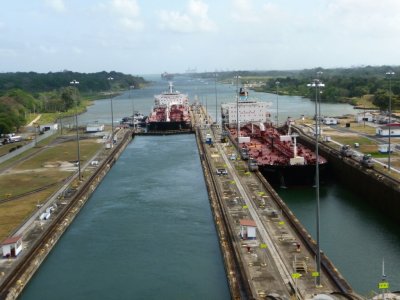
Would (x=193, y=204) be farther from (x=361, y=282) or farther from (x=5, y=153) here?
(x=5, y=153)

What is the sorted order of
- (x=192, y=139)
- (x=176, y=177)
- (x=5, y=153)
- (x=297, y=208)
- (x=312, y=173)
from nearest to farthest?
1. (x=297, y=208)
2. (x=312, y=173)
3. (x=176, y=177)
4. (x=5, y=153)
5. (x=192, y=139)

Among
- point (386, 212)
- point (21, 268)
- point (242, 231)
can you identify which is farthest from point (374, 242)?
point (21, 268)

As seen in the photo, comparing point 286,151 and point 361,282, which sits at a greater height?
point 286,151

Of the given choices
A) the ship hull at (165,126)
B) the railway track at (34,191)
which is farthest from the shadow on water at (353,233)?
the ship hull at (165,126)

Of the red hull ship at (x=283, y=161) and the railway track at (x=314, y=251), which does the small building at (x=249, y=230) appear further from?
the red hull ship at (x=283, y=161)

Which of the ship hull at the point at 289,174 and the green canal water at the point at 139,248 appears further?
the ship hull at the point at 289,174

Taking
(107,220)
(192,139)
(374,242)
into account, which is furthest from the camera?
(192,139)

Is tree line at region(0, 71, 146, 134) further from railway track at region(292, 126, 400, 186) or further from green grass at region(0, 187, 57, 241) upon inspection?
railway track at region(292, 126, 400, 186)
